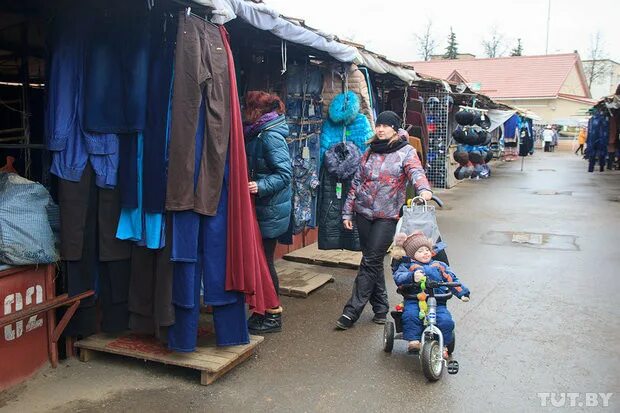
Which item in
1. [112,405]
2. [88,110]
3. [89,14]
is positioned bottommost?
[112,405]

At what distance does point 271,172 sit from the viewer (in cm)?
477

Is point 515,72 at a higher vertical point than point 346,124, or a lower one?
higher

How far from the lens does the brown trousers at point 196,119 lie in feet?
12.5

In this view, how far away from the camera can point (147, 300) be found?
420 cm

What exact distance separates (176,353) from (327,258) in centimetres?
355

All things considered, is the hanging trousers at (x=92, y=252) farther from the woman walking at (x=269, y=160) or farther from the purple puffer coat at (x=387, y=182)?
the purple puffer coat at (x=387, y=182)

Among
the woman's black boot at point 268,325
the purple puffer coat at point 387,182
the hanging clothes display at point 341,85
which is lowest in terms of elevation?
the woman's black boot at point 268,325

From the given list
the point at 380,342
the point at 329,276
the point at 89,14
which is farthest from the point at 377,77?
the point at 89,14

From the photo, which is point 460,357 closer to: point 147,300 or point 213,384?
point 213,384

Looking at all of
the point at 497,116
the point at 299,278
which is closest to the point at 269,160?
the point at 299,278

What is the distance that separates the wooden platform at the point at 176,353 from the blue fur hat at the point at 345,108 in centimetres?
289

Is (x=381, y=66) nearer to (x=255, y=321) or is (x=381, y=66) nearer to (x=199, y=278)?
(x=255, y=321)

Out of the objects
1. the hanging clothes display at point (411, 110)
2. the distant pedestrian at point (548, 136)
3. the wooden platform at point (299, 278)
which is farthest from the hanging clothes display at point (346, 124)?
the distant pedestrian at point (548, 136)

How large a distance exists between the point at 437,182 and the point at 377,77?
7643 millimetres
